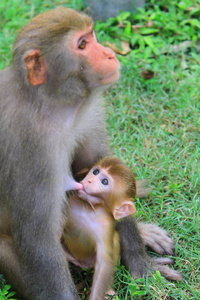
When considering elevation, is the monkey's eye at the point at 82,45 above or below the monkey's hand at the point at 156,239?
above

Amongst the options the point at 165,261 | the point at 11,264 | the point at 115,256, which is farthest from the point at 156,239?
the point at 11,264

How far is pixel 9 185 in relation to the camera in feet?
10.6

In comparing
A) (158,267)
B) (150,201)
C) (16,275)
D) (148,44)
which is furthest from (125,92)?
(16,275)

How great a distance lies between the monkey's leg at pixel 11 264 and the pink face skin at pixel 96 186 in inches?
23.3

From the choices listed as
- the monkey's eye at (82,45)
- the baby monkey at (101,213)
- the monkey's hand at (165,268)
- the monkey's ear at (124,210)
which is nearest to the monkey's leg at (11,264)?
the baby monkey at (101,213)

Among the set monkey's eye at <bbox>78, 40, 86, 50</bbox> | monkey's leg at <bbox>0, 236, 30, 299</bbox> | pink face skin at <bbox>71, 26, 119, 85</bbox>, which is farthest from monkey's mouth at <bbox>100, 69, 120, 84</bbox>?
monkey's leg at <bbox>0, 236, 30, 299</bbox>

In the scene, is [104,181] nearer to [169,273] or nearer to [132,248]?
[132,248]

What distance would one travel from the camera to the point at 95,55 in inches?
122

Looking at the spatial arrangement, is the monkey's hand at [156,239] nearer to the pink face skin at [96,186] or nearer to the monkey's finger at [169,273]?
the monkey's finger at [169,273]

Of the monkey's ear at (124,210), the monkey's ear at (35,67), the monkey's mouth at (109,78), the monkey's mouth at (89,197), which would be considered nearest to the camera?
the monkey's ear at (35,67)

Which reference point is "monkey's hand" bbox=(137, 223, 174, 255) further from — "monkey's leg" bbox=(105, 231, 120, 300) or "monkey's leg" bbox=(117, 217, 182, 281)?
"monkey's leg" bbox=(105, 231, 120, 300)

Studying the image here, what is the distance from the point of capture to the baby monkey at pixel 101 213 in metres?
3.45

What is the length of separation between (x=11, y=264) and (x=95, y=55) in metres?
1.44

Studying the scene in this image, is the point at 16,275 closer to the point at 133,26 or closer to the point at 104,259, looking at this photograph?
the point at 104,259
